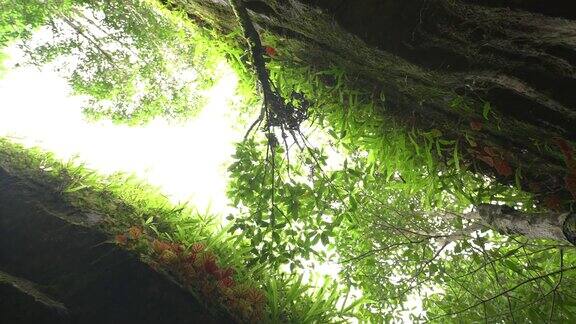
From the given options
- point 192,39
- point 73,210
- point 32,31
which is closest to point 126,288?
point 73,210

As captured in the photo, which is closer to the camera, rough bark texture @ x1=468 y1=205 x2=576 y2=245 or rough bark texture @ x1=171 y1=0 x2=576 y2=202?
rough bark texture @ x1=171 y1=0 x2=576 y2=202

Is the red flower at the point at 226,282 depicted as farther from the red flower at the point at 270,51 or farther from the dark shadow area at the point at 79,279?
the red flower at the point at 270,51

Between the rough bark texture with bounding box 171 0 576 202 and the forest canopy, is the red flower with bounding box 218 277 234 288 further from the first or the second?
the rough bark texture with bounding box 171 0 576 202

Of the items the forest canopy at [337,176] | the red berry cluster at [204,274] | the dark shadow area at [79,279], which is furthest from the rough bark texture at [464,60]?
the dark shadow area at [79,279]

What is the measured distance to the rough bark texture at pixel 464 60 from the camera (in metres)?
1.72

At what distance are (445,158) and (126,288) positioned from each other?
266cm

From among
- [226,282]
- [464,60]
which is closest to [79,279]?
[226,282]

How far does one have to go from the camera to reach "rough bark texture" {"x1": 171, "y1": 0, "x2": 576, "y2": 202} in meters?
1.72

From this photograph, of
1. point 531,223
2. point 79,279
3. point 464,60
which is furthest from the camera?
point 79,279

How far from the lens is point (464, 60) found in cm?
201

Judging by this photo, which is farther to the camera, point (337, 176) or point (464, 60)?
point (337, 176)

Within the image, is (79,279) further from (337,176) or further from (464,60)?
(464,60)

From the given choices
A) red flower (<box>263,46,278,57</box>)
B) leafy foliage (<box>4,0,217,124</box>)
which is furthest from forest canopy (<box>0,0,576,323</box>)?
leafy foliage (<box>4,0,217,124</box>)

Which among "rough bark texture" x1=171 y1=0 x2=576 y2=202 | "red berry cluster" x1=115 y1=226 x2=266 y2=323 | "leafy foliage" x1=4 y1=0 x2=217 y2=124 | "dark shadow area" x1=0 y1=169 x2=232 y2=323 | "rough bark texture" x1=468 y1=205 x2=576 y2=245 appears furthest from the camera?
"leafy foliage" x1=4 y1=0 x2=217 y2=124
